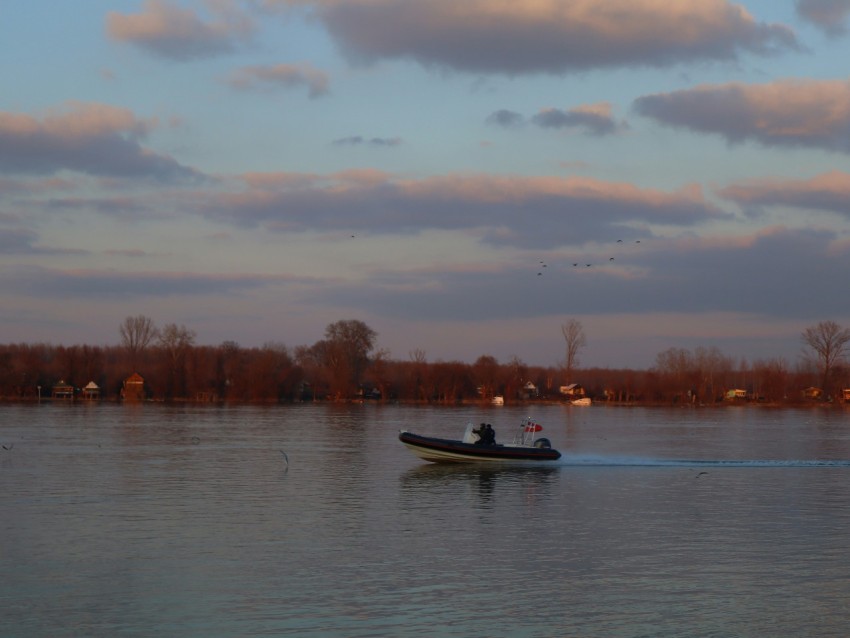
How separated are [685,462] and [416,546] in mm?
25125

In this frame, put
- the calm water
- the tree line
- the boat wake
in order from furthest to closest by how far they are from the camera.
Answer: the tree line
the boat wake
the calm water

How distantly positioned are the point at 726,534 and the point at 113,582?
14740 mm

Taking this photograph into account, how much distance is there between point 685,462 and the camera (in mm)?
44625

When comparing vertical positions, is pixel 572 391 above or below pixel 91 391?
below

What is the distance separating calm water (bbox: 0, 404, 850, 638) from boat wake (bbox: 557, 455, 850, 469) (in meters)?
0.18

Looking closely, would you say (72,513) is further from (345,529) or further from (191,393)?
(191,393)

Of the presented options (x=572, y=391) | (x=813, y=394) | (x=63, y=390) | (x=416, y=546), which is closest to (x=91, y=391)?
(x=63, y=390)

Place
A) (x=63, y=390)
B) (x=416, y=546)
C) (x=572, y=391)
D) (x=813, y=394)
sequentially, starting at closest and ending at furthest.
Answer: (x=416, y=546)
(x=63, y=390)
(x=813, y=394)
(x=572, y=391)

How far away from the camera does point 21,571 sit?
19.3 metres

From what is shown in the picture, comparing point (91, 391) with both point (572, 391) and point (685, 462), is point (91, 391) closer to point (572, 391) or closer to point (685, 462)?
point (572, 391)

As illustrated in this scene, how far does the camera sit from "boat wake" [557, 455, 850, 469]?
1709 inches

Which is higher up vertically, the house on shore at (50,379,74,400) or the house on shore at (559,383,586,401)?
the house on shore at (50,379,74,400)

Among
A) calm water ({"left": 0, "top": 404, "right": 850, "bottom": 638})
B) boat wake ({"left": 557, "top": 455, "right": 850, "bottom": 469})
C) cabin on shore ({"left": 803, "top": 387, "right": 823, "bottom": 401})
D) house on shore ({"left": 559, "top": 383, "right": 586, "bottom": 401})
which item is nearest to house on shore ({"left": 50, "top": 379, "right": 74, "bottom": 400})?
house on shore ({"left": 559, "top": 383, "right": 586, "bottom": 401})

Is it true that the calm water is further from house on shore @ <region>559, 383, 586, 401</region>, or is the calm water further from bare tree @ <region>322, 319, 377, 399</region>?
house on shore @ <region>559, 383, 586, 401</region>
